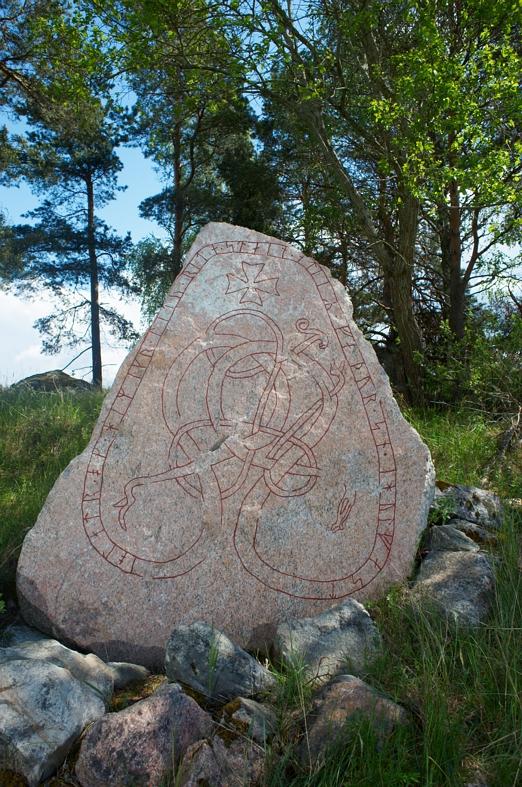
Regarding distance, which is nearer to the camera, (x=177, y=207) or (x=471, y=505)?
(x=471, y=505)

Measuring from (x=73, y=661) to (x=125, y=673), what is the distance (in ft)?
0.87

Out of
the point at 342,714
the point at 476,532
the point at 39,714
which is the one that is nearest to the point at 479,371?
the point at 476,532

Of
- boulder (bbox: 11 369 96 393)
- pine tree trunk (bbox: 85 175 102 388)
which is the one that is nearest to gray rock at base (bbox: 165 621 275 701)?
boulder (bbox: 11 369 96 393)

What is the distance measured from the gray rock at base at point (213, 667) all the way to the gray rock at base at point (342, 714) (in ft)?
1.14

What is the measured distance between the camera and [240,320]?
434 centimetres

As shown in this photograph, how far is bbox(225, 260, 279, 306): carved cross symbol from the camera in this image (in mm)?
4398

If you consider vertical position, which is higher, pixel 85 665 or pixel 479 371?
pixel 479 371

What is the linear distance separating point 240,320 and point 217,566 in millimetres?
1517

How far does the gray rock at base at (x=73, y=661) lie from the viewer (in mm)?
3123

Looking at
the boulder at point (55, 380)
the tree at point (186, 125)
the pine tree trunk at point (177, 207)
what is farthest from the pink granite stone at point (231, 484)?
the pine tree trunk at point (177, 207)

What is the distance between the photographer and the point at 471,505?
4.76 m

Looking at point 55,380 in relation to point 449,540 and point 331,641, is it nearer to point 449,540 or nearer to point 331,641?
point 449,540

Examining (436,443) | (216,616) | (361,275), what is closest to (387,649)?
(216,616)

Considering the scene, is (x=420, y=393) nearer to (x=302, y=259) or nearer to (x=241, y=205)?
(x=302, y=259)
